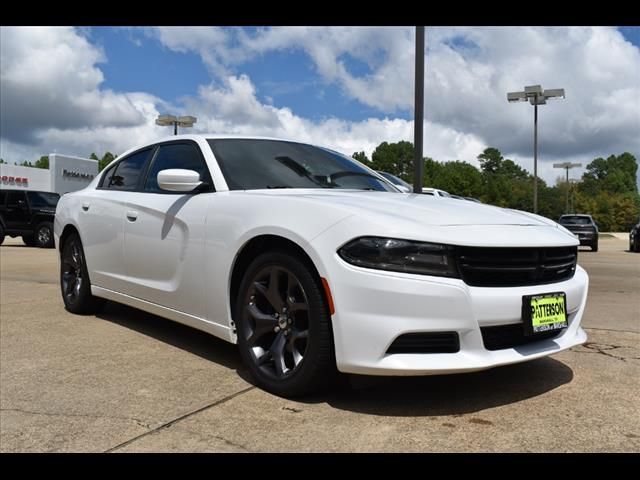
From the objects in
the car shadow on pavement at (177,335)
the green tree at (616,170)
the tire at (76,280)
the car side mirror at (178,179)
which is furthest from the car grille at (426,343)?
the green tree at (616,170)

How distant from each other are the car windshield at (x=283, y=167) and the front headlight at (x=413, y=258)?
116 centimetres

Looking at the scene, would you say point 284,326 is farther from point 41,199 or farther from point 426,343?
point 41,199

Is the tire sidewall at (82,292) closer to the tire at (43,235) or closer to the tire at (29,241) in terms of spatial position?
the tire at (43,235)

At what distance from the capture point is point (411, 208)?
10.4ft

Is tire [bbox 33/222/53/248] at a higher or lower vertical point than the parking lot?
higher

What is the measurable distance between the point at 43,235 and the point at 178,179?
1514cm

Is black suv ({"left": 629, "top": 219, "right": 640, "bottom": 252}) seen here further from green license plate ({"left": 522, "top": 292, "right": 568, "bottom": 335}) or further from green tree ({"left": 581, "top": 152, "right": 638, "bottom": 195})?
green tree ({"left": 581, "top": 152, "right": 638, "bottom": 195})

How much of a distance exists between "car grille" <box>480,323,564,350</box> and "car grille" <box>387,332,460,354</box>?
154mm

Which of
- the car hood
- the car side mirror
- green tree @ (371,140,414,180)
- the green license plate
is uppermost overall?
green tree @ (371,140,414,180)

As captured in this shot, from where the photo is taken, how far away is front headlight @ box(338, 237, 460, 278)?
2.75 metres

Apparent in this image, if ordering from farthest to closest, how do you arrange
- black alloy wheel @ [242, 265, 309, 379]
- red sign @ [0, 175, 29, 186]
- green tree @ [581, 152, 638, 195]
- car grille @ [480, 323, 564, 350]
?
green tree @ [581, 152, 638, 195], red sign @ [0, 175, 29, 186], black alloy wheel @ [242, 265, 309, 379], car grille @ [480, 323, 564, 350]

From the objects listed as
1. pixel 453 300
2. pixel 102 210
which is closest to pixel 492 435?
pixel 453 300

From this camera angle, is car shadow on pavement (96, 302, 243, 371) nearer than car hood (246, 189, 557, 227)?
No

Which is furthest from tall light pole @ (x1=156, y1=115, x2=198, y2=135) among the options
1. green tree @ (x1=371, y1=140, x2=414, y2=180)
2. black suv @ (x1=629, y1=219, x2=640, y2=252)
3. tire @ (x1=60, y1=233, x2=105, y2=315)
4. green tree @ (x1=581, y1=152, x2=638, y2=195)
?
green tree @ (x1=581, y1=152, x2=638, y2=195)
